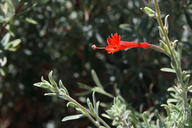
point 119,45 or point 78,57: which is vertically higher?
point 119,45

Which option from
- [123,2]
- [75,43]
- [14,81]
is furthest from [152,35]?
[14,81]

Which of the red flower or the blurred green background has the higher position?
the red flower

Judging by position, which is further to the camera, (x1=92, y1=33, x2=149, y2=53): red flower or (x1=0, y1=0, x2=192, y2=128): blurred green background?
(x1=0, y1=0, x2=192, y2=128): blurred green background

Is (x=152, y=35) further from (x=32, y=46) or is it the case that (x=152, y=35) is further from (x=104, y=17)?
(x=32, y=46)

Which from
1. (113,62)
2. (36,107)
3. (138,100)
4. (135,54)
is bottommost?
(36,107)

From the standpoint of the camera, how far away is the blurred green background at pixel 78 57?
1.53 metres

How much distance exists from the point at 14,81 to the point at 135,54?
926 millimetres

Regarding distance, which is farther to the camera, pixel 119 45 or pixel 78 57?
pixel 78 57

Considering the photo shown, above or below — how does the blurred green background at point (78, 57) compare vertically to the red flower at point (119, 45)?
below

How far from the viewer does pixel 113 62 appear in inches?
75.9

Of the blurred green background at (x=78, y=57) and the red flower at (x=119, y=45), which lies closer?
the red flower at (x=119, y=45)

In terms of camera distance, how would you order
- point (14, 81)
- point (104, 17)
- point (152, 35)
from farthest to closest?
point (14, 81) < point (104, 17) < point (152, 35)

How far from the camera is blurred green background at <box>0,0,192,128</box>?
1.53 m

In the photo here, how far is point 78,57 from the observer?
1987 mm
